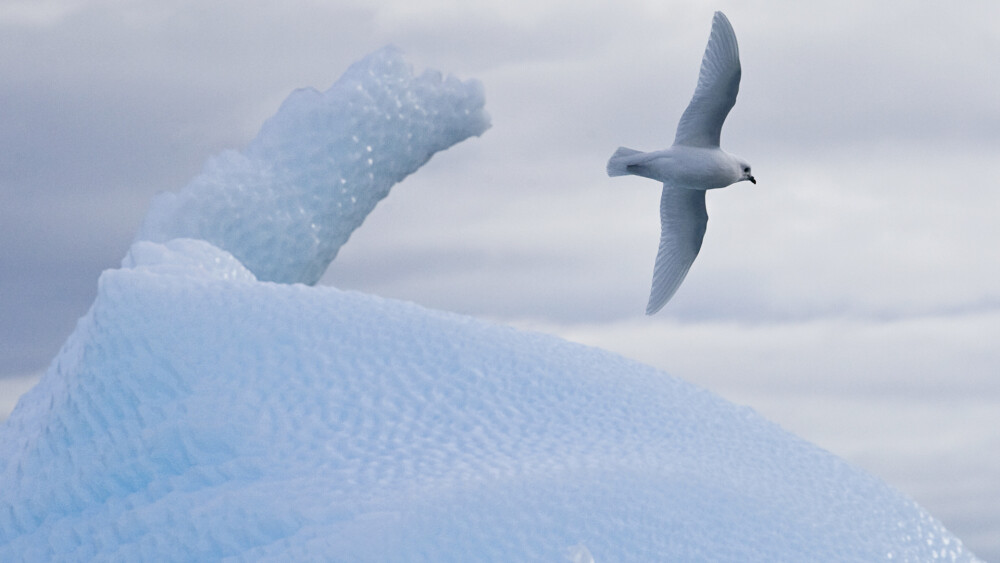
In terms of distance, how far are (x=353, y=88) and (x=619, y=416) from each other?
88.2 inches

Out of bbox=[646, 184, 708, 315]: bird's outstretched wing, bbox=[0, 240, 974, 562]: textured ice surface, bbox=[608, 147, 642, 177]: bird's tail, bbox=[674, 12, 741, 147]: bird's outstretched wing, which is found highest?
bbox=[674, 12, 741, 147]: bird's outstretched wing

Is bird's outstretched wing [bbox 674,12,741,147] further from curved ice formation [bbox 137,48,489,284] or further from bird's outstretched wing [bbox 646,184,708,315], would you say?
curved ice formation [bbox 137,48,489,284]

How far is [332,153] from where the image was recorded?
5.05m

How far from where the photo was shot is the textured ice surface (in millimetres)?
2781

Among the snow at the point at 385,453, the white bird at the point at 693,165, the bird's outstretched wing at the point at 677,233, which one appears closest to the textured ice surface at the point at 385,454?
the snow at the point at 385,453

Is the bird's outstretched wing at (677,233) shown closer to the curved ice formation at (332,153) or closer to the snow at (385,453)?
the curved ice formation at (332,153)

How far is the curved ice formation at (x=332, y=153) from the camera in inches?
195

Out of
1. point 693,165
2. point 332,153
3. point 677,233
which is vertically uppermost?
point 332,153

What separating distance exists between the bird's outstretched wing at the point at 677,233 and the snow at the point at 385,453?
151cm

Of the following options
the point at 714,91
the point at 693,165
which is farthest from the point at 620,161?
the point at 714,91

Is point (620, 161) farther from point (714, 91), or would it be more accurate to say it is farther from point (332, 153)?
point (332, 153)

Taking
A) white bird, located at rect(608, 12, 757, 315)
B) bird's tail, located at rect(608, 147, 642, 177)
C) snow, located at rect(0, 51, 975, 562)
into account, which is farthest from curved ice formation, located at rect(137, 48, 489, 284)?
snow, located at rect(0, 51, 975, 562)

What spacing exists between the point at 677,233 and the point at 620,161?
459mm

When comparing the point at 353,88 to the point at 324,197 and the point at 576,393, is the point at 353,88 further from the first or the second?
the point at 576,393
